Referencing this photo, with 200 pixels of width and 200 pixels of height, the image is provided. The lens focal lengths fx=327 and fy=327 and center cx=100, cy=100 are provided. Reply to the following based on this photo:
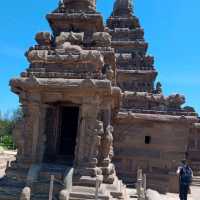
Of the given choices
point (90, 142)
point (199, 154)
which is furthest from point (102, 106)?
point (199, 154)

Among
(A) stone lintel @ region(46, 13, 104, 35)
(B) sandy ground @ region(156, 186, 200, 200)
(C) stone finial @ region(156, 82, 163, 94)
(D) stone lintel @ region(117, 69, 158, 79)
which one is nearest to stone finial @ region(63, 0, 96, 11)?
(A) stone lintel @ region(46, 13, 104, 35)

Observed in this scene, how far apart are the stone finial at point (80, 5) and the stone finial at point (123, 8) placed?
12.6m

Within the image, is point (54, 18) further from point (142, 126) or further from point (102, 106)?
point (142, 126)

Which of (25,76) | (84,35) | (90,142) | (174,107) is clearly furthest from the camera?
(174,107)

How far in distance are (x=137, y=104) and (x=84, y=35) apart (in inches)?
274

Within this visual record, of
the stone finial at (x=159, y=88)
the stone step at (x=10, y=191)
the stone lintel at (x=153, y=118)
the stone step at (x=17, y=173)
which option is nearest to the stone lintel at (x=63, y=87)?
the stone step at (x=17, y=173)

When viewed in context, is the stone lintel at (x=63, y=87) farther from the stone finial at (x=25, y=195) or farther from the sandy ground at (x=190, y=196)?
the sandy ground at (x=190, y=196)

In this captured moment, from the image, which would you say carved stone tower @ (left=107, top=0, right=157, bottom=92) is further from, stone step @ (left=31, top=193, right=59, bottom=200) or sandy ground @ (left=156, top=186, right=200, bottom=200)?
stone step @ (left=31, top=193, right=59, bottom=200)

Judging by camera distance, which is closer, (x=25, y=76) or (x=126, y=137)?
(x=25, y=76)

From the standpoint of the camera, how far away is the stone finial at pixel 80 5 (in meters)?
13.8

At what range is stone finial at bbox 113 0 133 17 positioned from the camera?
87.0ft

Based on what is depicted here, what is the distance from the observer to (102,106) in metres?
10.4

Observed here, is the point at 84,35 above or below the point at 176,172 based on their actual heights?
above

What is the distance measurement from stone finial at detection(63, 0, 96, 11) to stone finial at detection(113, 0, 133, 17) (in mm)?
12639
